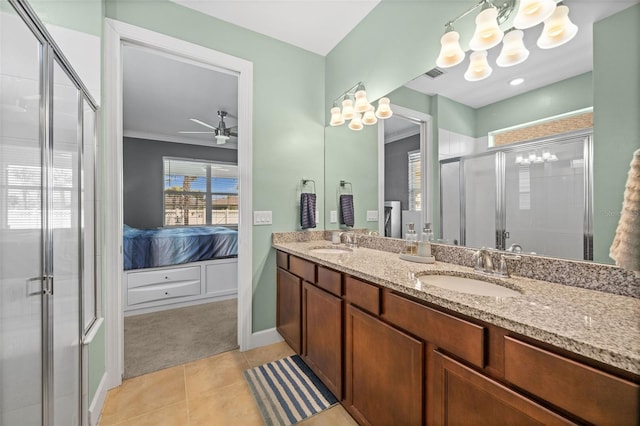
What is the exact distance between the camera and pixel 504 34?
4.22 feet

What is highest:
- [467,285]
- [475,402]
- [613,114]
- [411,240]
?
[613,114]

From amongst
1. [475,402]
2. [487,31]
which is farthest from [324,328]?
[487,31]

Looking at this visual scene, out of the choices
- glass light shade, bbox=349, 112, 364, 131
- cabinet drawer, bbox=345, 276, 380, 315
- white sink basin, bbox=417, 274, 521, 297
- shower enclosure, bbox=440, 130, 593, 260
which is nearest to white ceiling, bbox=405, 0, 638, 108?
shower enclosure, bbox=440, 130, 593, 260

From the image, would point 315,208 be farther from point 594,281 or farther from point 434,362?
point 594,281

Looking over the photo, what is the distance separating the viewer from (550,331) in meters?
0.63

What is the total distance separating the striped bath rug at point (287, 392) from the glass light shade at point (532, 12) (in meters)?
2.25

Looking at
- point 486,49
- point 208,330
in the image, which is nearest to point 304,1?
point 486,49

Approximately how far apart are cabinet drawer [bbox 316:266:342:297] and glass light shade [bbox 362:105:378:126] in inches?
51.8

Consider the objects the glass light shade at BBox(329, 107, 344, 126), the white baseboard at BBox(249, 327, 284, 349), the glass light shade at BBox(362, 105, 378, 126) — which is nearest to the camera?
the glass light shade at BBox(362, 105, 378, 126)

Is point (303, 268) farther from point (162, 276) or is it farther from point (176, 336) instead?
point (162, 276)

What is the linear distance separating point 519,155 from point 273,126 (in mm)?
1887

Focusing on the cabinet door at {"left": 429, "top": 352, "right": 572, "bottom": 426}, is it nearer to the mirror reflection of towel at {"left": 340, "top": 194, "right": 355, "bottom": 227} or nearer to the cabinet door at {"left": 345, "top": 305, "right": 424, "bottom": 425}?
the cabinet door at {"left": 345, "top": 305, "right": 424, "bottom": 425}

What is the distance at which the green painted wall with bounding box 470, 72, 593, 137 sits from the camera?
40.5 inches

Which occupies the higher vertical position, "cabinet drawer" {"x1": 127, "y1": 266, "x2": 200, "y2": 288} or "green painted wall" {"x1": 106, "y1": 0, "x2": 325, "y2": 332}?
"green painted wall" {"x1": 106, "y1": 0, "x2": 325, "y2": 332}
